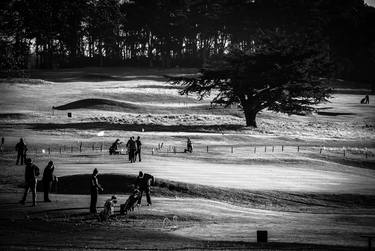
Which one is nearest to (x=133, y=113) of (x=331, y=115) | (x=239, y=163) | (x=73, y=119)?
(x=73, y=119)

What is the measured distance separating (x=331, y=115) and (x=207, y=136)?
128 ft

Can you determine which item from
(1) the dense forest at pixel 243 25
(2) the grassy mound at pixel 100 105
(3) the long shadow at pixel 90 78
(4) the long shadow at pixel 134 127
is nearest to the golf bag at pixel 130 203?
(4) the long shadow at pixel 134 127

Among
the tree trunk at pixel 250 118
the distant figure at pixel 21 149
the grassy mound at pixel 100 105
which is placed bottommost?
the distant figure at pixel 21 149

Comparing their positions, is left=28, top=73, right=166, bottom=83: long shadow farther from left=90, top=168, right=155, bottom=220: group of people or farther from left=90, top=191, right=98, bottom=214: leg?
left=90, top=191, right=98, bottom=214: leg

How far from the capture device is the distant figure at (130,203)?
26438 mm

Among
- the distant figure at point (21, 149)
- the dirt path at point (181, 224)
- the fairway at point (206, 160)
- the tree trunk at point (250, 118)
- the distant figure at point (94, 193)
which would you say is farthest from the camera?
the tree trunk at point (250, 118)

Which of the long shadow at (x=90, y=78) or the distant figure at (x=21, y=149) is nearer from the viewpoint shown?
the distant figure at (x=21, y=149)

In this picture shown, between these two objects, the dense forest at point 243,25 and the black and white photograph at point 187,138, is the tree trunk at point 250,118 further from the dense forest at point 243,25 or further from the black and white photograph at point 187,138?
the dense forest at point 243,25

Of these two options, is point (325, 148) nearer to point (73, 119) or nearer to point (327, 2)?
point (73, 119)

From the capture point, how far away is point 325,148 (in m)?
63.5

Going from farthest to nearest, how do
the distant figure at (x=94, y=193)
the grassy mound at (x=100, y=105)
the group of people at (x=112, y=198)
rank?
the grassy mound at (x=100, y=105), the distant figure at (x=94, y=193), the group of people at (x=112, y=198)

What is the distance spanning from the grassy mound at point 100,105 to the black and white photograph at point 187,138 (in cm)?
39

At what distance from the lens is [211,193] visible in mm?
34906

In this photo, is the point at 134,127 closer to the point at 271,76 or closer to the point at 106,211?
the point at 271,76
